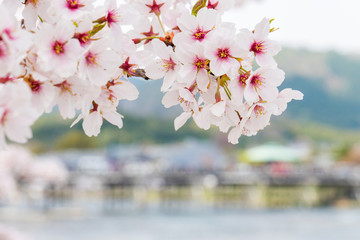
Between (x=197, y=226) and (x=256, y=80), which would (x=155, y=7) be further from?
(x=197, y=226)

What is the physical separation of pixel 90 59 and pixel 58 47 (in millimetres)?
64

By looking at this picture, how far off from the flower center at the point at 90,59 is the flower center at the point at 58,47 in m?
0.05

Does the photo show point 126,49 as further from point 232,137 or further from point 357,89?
point 357,89

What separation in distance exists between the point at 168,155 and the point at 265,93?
40.6 m

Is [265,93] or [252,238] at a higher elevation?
[252,238]

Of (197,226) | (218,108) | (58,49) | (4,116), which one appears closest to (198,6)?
(218,108)

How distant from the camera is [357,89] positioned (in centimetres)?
13000

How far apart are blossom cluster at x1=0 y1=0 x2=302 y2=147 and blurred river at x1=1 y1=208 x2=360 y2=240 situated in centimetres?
1181

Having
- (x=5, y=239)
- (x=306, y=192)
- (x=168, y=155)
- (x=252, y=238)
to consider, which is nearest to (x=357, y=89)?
(x=168, y=155)

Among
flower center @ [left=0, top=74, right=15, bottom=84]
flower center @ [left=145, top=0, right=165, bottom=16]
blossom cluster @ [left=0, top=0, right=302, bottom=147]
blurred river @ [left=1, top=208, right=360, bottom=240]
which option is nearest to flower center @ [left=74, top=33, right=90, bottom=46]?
blossom cluster @ [left=0, top=0, right=302, bottom=147]

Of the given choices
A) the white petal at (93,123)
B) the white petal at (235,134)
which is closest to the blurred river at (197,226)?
the white petal at (93,123)

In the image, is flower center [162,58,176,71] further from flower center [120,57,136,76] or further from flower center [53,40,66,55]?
flower center [53,40,66,55]

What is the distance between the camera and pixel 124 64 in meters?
0.96

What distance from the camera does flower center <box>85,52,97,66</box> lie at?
826 mm
